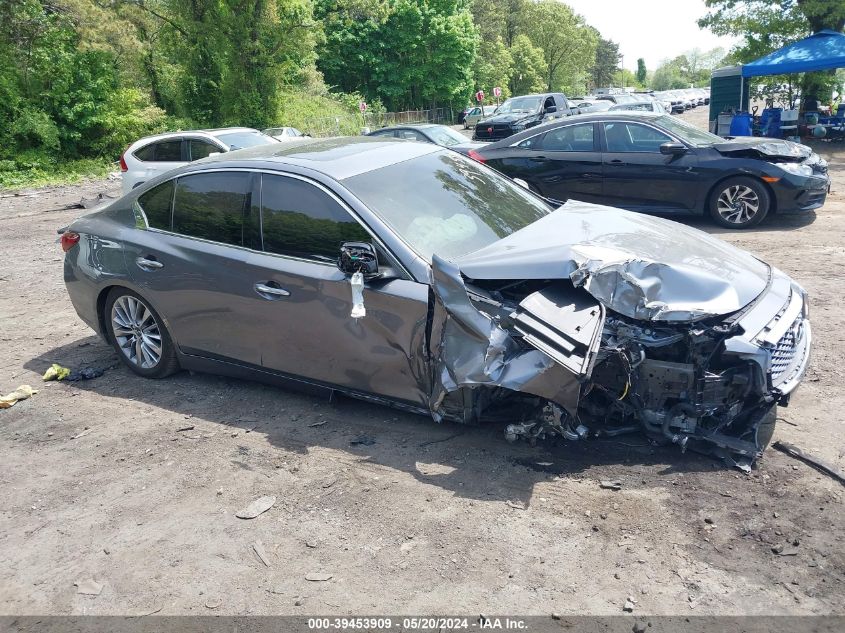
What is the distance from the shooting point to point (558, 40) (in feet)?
257

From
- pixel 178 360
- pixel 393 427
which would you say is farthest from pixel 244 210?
pixel 393 427

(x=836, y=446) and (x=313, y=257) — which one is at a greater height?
(x=313, y=257)

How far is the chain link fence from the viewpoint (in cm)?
3525

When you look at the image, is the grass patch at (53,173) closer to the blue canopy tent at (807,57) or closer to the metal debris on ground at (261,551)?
the blue canopy tent at (807,57)

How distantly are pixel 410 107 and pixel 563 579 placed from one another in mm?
54536

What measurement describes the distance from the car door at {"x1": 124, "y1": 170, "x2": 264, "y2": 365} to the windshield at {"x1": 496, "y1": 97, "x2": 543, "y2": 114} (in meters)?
22.5

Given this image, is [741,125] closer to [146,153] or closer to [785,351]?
[146,153]

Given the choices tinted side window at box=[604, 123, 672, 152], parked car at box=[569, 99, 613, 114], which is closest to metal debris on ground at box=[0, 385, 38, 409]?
tinted side window at box=[604, 123, 672, 152]

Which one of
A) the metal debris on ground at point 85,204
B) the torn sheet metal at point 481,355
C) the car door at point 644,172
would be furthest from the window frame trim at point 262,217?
the metal debris on ground at point 85,204

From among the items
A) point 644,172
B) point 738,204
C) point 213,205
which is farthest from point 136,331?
point 738,204

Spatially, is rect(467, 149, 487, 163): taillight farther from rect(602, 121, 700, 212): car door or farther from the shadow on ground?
the shadow on ground

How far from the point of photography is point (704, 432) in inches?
151

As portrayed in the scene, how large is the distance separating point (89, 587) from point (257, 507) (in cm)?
88

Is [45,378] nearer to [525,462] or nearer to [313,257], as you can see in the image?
[313,257]
